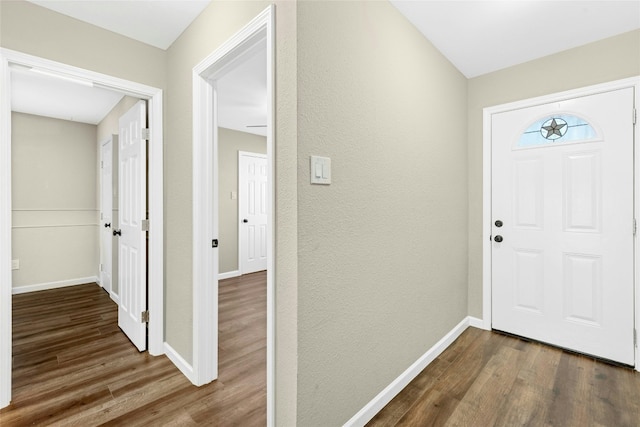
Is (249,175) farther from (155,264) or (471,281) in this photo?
(471,281)

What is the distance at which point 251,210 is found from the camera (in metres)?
5.27

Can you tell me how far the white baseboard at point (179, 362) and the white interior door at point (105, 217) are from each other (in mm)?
2066

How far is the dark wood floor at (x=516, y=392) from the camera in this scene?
1.66 m

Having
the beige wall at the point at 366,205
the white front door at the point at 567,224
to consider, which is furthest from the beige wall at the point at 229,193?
the white front door at the point at 567,224

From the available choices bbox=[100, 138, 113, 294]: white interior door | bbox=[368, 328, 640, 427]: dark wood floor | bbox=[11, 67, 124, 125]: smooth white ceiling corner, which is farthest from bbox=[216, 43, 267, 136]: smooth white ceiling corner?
bbox=[368, 328, 640, 427]: dark wood floor

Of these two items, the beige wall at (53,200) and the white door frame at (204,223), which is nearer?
the white door frame at (204,223)

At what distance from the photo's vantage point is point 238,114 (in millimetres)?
4113

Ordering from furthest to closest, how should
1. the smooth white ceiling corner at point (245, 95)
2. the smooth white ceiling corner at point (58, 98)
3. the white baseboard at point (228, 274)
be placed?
the white baseboard at point (228, 274) < the smooth white ceiling corner at point (58, 98) < the smooth white ceiling corner at point (245, 95)

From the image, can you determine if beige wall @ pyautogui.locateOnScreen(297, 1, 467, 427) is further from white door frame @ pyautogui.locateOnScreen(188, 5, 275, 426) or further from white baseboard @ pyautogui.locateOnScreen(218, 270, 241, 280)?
white baseboard @ pyautogui.locateOnScreen(218, 270, 241, 280)

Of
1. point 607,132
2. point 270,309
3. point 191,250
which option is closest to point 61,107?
point 191,250

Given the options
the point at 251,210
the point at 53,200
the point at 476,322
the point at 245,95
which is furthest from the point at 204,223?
the point at 53,200

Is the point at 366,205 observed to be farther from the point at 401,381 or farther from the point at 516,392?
the point at 516,392

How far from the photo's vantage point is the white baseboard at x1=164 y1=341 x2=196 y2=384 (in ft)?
6.61

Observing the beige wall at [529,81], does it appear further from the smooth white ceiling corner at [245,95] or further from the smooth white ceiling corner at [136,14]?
the smooth white ceiling corner at [136,14]
